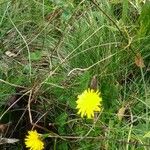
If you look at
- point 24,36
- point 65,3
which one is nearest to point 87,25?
point 65,3

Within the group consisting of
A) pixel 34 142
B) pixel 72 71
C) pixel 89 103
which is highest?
pixel 72 71

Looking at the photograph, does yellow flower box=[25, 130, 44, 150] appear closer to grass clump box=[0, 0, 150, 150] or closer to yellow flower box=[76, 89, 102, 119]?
grass clump box=[0, 0, 150, 150]

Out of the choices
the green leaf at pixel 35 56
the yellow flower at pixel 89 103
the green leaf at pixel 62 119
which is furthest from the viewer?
the green leaf at pixel 35 56

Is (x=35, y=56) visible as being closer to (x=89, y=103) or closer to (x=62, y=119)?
(x=62, y=119)

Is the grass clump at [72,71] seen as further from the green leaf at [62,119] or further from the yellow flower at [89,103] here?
the yellow flower at [89,103]

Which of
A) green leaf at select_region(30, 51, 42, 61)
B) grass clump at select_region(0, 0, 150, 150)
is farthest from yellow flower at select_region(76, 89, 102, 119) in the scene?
green leaf at select_region(30, 51, 42, 61)

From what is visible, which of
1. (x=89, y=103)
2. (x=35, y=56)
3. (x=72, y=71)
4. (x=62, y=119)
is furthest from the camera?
(x=35, y=56)

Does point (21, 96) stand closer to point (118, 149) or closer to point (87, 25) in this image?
point (118, 149)

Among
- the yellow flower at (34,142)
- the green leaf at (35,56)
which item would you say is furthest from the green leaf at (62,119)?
the green leaf at (35,56)

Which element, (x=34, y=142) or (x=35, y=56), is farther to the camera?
(x=35, y=56)

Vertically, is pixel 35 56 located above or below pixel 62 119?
above

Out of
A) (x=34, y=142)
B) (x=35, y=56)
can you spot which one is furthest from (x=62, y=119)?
(x=35, y=56)

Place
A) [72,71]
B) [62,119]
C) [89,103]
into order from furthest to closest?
[72,71], [62,119], [89,103]
